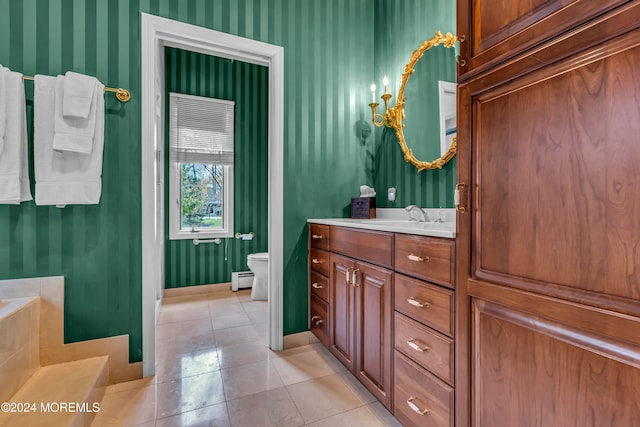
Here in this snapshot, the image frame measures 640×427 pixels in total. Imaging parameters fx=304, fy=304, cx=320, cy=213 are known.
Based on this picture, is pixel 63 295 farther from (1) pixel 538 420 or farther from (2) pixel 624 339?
(2) pixel 624 339

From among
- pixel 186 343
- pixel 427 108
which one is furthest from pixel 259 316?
pixel 427 108

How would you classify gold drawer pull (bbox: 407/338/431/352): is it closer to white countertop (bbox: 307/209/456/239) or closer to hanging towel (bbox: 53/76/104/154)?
white countertop (bbox: 307/209/456/239)

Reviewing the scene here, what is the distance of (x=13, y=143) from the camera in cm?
152

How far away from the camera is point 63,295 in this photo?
1695mm

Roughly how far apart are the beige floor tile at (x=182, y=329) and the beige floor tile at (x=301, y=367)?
84 cm

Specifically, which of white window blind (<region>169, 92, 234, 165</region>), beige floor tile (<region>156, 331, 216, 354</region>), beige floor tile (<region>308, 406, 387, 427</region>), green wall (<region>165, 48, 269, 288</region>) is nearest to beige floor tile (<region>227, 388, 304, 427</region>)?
beige floor tile (<region>308, 406, 387, 427</region>)

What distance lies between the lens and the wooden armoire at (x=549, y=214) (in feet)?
2.19

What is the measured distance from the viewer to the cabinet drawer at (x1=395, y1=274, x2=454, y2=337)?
1.11 metres

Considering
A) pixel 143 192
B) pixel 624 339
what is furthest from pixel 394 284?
pixel 143 192

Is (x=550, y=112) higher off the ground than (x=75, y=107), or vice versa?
(x=75, y=107)

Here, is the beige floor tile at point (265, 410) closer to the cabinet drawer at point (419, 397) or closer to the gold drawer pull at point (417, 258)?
the cabinet drawer at point (419, 397)

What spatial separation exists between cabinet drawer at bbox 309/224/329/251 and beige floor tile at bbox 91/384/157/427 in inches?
50.3

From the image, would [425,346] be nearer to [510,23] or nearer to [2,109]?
[510,23]

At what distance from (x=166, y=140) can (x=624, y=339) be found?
3.76m
